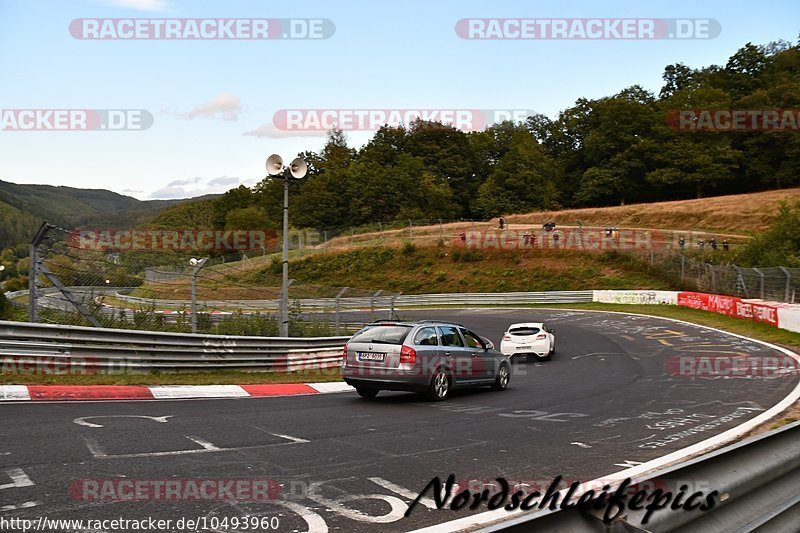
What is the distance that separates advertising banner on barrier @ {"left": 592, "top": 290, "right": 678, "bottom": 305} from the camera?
1638 inches

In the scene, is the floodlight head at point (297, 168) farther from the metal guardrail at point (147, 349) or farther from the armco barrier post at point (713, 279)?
the armco barrier post at point (713, 279)

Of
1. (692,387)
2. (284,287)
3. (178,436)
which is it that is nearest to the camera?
(178,436)

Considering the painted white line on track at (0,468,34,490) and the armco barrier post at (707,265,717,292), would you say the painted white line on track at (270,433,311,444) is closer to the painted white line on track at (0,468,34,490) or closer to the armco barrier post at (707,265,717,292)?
the painted white line on track at (0,468,34,490)

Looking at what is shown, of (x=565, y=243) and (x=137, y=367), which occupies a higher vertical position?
(x=565, y=243)

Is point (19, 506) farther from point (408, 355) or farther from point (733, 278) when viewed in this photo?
point (733, 278)

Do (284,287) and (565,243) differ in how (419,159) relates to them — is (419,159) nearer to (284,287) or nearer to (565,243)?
(565,243)

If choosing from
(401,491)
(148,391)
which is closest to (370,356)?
(148,391)

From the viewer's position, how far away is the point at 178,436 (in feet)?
25.4

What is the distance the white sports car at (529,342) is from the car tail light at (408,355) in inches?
466

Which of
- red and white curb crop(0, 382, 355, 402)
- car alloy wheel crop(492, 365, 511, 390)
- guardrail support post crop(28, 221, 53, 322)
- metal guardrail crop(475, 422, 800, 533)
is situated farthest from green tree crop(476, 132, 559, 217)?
metal guardrail crop(475, 422, 800, 533)

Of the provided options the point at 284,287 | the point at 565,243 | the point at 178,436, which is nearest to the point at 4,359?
the point at 178,436

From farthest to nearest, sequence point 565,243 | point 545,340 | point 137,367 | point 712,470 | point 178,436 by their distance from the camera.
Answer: point 565,243, point 545,340, point 137,367, point 178,436, point 712,470

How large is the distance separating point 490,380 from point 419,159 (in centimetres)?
9985

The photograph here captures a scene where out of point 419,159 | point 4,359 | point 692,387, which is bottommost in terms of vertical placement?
point 692,387
